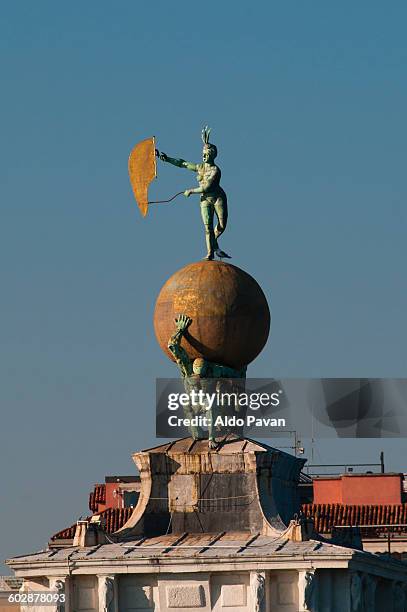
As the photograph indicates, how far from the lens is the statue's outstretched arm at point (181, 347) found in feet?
253

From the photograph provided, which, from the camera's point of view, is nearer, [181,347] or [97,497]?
[181,347]

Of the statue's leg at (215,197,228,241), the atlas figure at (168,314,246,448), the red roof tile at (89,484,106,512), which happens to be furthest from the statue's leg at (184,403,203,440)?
the red roof tile at (89,484,106,512)

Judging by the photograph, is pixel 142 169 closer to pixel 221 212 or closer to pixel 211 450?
pixel 221 212

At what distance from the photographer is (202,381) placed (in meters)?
77.1

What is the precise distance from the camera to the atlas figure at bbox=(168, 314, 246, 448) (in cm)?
7712

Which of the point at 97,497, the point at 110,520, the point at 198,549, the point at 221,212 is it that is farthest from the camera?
the point at 97,497

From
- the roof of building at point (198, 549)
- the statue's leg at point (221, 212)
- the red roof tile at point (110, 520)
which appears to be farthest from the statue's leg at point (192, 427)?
the red roof tile at point (110, 520)

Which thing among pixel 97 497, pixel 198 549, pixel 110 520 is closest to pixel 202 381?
pixel 198 549

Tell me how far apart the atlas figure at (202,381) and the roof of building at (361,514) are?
25035mm

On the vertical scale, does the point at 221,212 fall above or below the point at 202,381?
above

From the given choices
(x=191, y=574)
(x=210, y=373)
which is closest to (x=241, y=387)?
(x=210, y=373)

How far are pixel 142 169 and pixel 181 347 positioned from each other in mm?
5787

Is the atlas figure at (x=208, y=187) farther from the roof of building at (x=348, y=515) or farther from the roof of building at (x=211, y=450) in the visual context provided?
the roof of building at (x=348, y=515)

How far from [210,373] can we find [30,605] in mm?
8977
